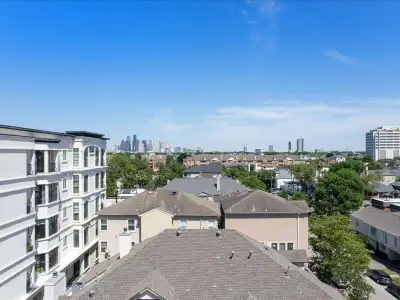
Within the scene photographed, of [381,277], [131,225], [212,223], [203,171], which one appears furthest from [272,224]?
[203,171]

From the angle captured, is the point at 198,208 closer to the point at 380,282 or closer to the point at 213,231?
the point at 213,231

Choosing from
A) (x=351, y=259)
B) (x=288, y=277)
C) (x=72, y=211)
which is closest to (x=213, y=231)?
(x=288, y=277)

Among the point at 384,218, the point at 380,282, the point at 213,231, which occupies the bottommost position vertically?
the point at 380,282

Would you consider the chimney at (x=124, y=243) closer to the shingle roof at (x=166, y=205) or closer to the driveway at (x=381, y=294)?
the shingle roof at (x=166, y=205)

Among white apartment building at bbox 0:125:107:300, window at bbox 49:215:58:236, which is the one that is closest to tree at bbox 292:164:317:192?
white apartment building at bbox 0:125:107:300

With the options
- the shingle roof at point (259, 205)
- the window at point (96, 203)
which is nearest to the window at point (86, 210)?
the window at point (96, 203)

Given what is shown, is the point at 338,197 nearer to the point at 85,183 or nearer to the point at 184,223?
the point at 184,223
